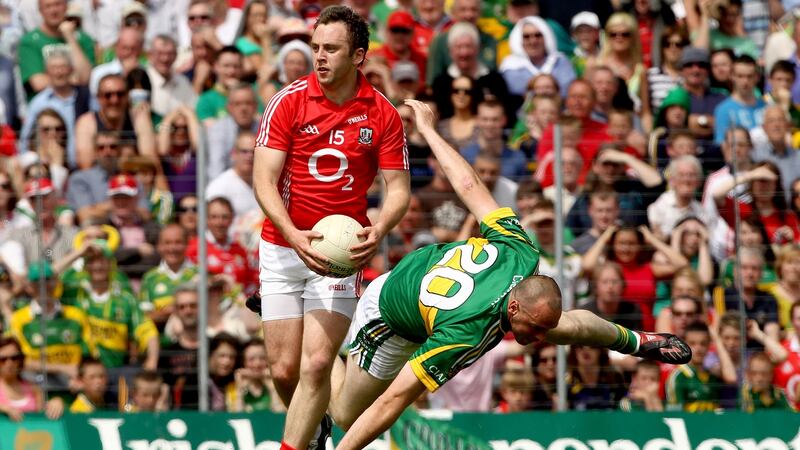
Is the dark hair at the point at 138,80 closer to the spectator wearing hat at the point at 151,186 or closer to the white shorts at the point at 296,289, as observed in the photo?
the spectator wearing hat at the point at 151,186

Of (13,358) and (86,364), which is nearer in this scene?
(13,358)

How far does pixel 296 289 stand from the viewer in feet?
33.0

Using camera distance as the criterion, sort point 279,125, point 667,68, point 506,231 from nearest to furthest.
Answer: point 279,125, point 506,231, point 667,68

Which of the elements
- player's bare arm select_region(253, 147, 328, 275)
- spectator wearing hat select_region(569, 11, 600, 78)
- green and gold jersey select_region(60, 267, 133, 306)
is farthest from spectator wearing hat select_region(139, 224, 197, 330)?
spectator wearing hat select_region(569, 11, 600, 78)

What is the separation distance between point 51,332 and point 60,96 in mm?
3062

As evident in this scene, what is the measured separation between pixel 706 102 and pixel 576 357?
3432mm

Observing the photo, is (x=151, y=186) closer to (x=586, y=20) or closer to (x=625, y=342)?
(x=586, y=20)

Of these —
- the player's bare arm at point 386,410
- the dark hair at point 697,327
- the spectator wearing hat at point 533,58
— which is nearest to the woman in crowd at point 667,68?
the spectator wearing hat at point 533,58

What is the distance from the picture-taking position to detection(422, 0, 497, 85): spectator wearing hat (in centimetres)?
1587

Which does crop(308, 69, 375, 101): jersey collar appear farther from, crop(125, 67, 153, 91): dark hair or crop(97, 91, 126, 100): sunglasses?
crop(125, 67, 153, 91): dark hair

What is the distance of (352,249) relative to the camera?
31.5ft

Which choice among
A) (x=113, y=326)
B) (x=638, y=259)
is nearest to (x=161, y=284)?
(x=113, y=326)

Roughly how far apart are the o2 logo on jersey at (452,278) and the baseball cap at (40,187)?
211 inches

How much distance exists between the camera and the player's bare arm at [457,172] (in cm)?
998
